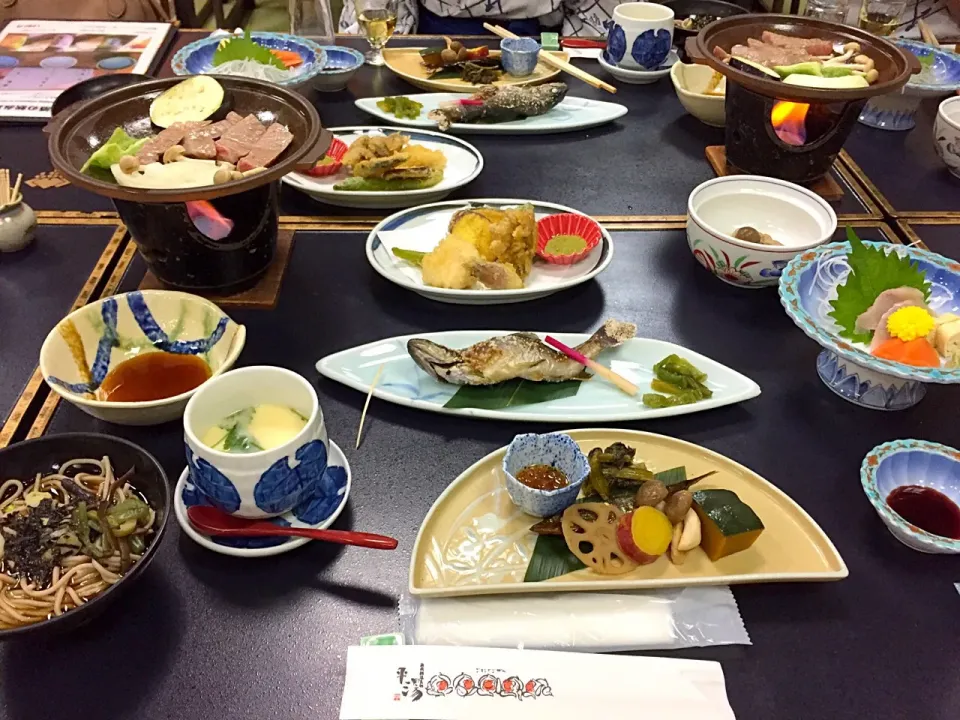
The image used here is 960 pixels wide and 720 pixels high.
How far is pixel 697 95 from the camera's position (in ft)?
7.07

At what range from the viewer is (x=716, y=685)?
0.89m

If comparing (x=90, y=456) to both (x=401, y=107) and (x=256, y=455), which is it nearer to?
(x=256, y=455)

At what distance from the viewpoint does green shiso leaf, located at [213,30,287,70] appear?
219 cm

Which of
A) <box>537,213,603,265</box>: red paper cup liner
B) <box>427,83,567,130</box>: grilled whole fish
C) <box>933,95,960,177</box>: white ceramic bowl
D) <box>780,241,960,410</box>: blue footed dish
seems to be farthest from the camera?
<box>427,83,567,130</box>: grilled whole fish

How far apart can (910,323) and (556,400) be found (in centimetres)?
65

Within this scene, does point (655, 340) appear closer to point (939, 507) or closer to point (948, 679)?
point (939, 507)

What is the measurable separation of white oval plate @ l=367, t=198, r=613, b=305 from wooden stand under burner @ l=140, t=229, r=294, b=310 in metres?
0.20

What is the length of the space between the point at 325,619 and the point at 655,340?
0.81 metres

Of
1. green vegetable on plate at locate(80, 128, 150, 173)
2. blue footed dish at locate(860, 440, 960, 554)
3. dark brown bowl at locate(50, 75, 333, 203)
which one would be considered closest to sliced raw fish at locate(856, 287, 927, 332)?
blue footed dish at locate(860, 440, 960, 554)

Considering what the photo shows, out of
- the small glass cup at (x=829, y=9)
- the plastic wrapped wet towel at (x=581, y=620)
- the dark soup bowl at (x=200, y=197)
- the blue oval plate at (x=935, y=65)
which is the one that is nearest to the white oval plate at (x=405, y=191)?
the dark soup bowl at (x=200, y=197)

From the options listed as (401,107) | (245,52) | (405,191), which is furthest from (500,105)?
(245,52)

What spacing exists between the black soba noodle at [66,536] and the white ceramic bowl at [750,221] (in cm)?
120

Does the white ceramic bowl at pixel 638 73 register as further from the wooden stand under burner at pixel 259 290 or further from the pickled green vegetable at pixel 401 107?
the wooden stand under burner at pixel 259 290

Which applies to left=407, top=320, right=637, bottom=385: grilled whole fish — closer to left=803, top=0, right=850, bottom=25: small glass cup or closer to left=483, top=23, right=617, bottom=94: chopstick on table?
left=483, top=23, right=617, bottom=94: chopstick on table
